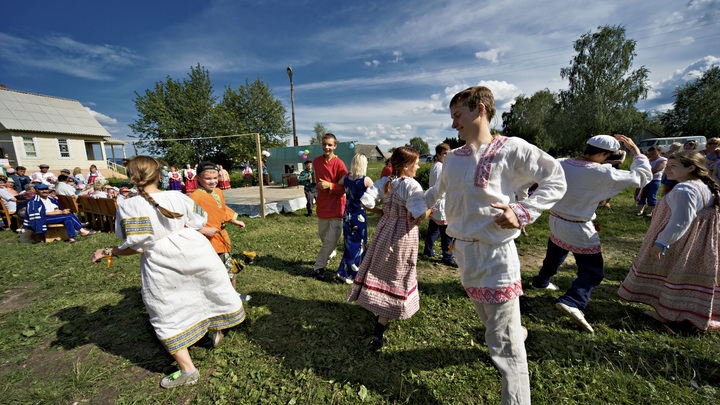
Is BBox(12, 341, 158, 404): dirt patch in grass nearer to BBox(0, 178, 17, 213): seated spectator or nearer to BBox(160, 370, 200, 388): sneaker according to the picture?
BBox(160, 370, 200, 388): sneaker

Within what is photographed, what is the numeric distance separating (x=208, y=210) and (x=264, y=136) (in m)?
29.2

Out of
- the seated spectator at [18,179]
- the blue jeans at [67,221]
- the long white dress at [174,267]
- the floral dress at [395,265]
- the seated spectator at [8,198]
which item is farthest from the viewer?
the seated spectator at [18,179]

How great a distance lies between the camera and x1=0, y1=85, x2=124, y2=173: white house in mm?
20672

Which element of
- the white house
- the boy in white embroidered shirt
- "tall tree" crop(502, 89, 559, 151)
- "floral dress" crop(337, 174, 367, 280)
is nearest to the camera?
the boy in white embroidered shirt

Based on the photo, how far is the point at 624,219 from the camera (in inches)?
295

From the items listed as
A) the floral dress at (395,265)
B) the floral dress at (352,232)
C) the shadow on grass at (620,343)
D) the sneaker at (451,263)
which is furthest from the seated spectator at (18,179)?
the shadow on grass at (620,343)

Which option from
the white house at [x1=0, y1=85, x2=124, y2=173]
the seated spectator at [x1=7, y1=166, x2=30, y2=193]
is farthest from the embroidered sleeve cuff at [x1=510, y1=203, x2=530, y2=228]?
the white house at [x1=0, y1=85, x2=124, y2=173]

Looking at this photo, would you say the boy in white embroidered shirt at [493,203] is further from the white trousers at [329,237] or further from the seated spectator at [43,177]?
the seated spectator at [43,177]

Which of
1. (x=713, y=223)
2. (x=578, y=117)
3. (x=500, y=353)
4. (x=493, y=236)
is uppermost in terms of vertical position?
(x=578, y=117)

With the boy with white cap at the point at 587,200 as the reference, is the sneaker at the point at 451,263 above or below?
below

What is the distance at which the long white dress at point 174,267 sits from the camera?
2.20m

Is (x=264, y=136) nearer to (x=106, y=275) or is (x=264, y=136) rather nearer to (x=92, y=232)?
(x=92, y=232)

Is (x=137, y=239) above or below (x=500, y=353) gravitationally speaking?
above

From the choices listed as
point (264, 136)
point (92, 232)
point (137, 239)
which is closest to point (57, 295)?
point (137, 239)
